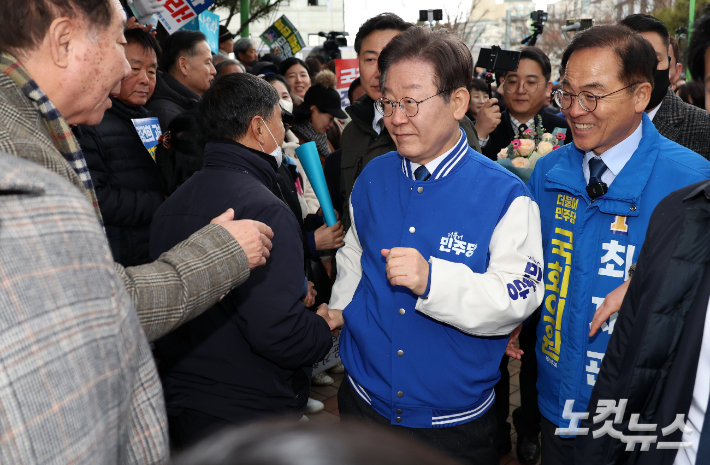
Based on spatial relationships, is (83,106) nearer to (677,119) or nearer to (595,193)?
(595,193)

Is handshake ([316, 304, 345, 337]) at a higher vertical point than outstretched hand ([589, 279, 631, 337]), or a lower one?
lower

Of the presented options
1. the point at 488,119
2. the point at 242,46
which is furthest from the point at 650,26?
the point at 242,46

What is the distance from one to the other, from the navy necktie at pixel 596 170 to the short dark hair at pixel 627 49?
29cm

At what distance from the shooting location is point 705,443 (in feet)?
4.70

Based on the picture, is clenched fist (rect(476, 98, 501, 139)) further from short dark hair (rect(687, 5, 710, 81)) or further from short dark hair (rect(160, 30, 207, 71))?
short dark hair (rect(160, 30, 207, 71))

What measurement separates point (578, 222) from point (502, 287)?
55 centimetres

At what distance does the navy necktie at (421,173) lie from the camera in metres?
2.17

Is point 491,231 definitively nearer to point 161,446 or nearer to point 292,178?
point 161,446

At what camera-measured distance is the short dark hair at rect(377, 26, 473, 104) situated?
210 cm

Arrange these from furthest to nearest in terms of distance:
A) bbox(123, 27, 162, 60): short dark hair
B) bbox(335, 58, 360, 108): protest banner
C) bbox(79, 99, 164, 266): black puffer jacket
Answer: bbox(335, 58, 360, 108): protest banner
bbox(123, 27, 162, 60): short dark hair
bbox(79, 99, 164, 266): black puffer jacket

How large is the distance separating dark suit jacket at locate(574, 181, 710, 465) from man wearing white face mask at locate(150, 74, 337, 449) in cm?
117

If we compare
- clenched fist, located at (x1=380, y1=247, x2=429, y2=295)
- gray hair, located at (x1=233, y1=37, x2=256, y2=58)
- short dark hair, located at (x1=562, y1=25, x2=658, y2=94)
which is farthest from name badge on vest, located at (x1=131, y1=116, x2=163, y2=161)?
gray hair, located at (x1=233, y1=37, x2=256, y2=58)

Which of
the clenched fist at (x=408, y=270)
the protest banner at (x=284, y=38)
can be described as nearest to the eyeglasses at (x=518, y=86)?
the clenched fist at (x=408, y=270)

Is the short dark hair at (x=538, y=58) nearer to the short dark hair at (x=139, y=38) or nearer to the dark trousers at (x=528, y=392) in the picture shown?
the dark trousers at (x=528, y=392)
